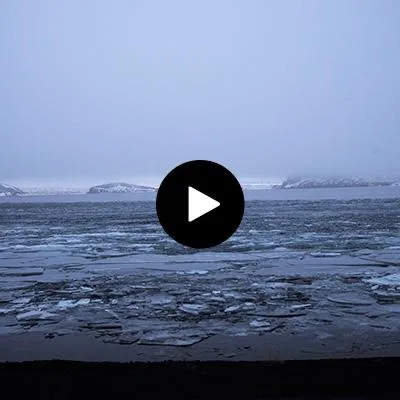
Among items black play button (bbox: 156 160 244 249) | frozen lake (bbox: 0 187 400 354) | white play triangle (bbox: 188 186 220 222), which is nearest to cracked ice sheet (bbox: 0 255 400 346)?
frozen lake (bbox: 0 187 400 354)

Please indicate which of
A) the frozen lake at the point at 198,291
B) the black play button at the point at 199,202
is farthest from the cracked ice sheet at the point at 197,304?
the black play button at the point at 199,202

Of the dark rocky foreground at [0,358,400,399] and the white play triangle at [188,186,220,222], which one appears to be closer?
the dark rocky foreground at [0,358,400,399]

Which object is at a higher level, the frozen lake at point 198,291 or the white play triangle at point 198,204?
the white play triangle at point 198,204

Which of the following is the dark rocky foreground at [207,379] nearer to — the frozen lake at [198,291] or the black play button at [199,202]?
the frozen lake at [198,291]

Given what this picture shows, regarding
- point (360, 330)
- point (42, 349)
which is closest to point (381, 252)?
point (360, 330)

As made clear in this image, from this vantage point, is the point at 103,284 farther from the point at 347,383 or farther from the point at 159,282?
the point at 347,383

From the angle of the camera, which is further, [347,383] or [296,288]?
[296,288]

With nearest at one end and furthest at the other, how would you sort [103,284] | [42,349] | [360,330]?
[42,349]
[360,330]
[103,284]

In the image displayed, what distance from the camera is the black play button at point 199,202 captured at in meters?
3.06

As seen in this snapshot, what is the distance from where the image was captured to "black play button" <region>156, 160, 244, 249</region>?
10.0 ft

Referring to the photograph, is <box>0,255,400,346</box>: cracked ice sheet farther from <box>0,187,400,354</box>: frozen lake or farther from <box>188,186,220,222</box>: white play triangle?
<box>188,186,220,222</box>: white play triangle

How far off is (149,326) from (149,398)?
1.75 metres

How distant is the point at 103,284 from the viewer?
7.08m

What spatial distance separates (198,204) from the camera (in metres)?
3.06
